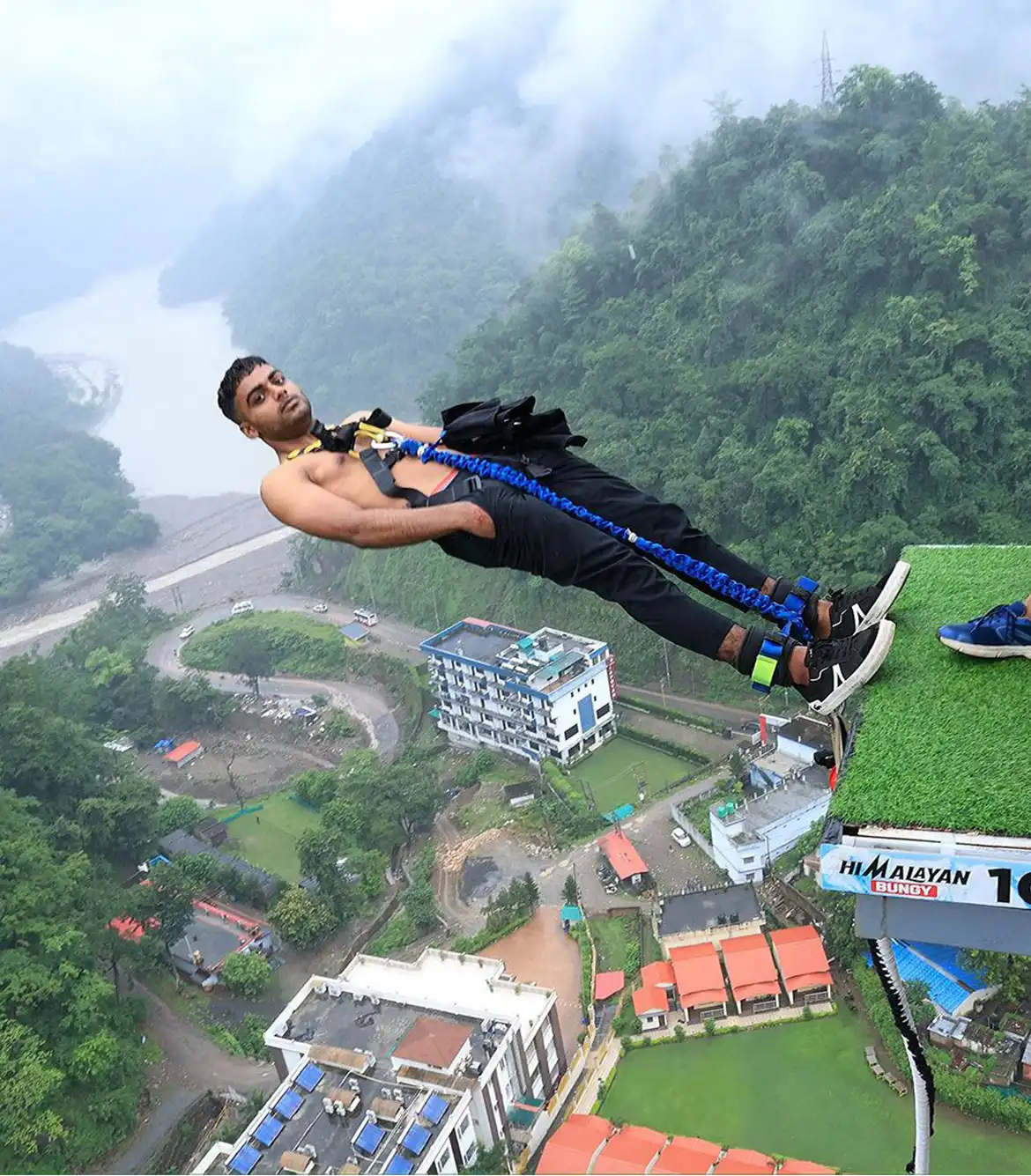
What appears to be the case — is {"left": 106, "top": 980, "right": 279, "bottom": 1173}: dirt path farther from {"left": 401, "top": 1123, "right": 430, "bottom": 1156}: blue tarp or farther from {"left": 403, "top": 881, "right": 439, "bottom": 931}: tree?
{"left": 401, "top": 1123, "right": 430, "bottom": 1156}: blue tarp

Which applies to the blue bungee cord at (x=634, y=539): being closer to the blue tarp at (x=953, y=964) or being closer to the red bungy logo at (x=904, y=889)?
the red bungy logo at (x=904, y=889)

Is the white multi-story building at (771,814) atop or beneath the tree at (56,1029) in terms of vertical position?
beneath

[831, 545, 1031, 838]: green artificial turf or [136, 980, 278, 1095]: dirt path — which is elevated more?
[831, 545, 1031, 838]: green artificial turf

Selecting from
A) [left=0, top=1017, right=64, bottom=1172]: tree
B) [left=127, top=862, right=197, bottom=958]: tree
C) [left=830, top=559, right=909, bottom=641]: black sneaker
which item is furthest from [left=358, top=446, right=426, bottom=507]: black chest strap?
[left=127, top=862, right=197, bottom=958]: tree

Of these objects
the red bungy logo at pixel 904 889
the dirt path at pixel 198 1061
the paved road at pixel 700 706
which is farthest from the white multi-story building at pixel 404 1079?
the paved road at pixel 700 706

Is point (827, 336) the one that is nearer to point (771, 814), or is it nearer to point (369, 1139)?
point (771, 814)

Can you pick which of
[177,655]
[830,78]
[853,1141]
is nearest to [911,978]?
[853,1141]

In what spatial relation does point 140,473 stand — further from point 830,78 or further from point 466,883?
point 466,883
